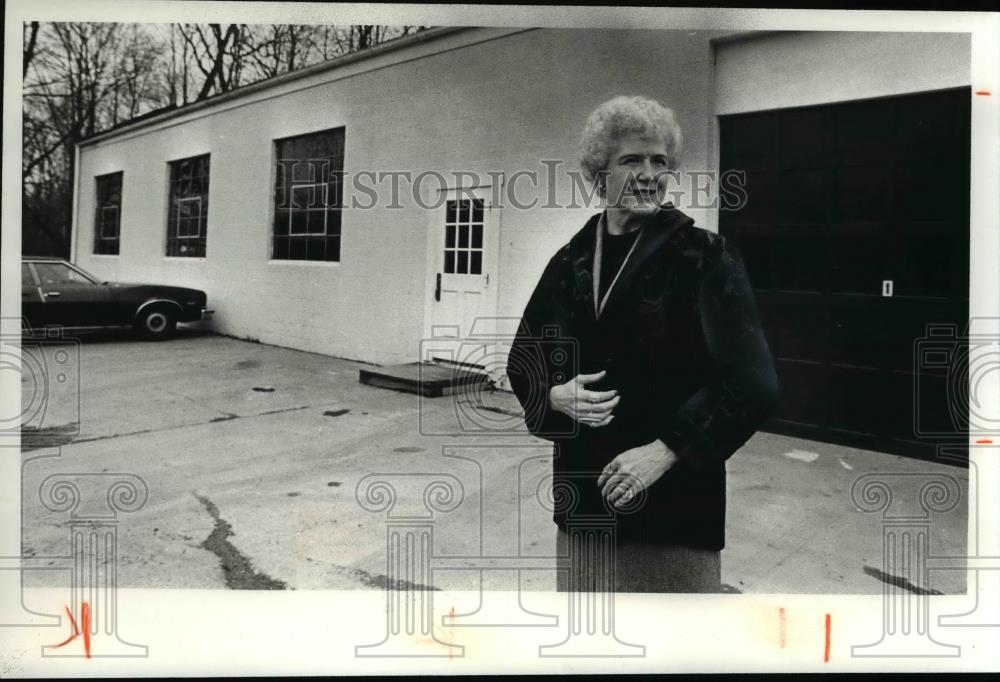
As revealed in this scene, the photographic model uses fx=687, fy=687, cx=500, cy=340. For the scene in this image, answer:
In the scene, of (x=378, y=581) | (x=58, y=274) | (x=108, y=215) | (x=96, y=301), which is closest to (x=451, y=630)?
(x=378, y=581)

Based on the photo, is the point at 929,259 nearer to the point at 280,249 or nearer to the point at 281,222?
the point at 281,222

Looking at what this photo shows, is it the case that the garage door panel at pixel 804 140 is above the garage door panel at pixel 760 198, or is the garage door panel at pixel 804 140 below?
above

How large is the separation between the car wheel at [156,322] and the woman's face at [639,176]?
304cm

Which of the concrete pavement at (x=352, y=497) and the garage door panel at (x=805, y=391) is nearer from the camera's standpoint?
the concrete pavement at (x=352, y=497)

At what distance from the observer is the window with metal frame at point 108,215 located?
407 cm

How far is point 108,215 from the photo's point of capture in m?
4.27

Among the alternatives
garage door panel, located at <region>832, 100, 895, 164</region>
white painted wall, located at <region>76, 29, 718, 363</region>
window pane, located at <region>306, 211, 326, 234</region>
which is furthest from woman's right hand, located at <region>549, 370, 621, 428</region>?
window pane, located at <region>306, 211, 326, 234</region>

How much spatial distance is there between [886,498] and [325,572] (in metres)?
2.46

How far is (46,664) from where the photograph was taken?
9.32ft

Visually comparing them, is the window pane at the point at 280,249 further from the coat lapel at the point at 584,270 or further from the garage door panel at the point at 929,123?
the garage door panel at the point at 929,123

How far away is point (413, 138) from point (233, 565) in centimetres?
236

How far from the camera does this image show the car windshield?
323 centimetres

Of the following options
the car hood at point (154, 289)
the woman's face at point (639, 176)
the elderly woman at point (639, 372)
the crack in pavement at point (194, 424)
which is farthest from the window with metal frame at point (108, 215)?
the woman's face at point (639, 176)

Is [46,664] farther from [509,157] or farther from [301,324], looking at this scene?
[509,157]
